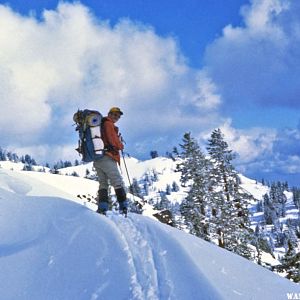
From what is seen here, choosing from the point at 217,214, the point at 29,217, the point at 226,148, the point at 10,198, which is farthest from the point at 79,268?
the point at 226,148

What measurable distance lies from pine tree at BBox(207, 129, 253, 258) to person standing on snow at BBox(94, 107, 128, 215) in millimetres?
24282

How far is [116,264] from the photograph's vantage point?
24.0ft

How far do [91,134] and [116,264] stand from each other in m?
4.60

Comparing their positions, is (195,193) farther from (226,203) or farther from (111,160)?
(111,160)

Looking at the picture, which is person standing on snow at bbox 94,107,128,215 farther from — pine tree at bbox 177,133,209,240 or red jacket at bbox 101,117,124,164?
pine tree at bbox 177,133,209,240

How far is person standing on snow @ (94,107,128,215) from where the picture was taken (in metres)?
11.2

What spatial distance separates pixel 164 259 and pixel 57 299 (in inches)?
79.8

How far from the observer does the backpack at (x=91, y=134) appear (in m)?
11.1

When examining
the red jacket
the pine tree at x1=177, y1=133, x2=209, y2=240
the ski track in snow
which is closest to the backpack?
the red jacket

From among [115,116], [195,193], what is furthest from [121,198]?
[195,193]

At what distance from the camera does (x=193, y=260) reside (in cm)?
762

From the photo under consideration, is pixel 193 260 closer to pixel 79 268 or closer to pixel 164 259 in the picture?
pixel 164 259

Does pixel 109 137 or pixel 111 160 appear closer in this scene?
pixel 109 137

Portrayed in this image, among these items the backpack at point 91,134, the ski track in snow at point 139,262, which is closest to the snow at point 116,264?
the ski track in snow at point 139,262
